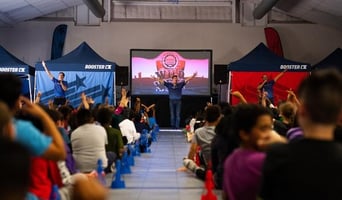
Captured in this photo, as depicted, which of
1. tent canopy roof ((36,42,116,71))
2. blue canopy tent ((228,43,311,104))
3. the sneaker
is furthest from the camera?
blue canopy tent ((228,43,311,104))

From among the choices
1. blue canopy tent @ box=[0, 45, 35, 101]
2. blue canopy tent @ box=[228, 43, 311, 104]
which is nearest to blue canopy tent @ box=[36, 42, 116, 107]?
blue canopy tent @ box=[0, 45, 35, 101]

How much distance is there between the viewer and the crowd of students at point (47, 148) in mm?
1035

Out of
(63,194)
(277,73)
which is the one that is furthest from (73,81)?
(63,194)

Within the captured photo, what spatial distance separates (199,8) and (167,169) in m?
12.6

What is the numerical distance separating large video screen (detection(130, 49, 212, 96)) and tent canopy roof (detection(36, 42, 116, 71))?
1.40 meters

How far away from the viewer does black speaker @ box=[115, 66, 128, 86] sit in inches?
677

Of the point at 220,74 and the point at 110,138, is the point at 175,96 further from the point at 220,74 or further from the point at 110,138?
the point at 110,138

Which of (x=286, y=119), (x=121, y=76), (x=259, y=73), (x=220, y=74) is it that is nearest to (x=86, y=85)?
(x=121, y=76)

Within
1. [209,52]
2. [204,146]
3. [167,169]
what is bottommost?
[167,169]

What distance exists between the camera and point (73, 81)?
1587 cm

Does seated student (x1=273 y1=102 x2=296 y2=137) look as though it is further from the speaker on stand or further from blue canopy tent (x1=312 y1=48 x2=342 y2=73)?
blue canopy tent (x1=312 y1=48 x2=342 y2=73)

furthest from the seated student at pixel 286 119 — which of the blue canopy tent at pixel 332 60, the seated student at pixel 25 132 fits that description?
the blue canopy tent at pixel 332 60

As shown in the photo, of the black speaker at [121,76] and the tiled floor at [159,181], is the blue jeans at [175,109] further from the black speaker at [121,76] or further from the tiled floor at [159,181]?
the tiled floor at [159,181]

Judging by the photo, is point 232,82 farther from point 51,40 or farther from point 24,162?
point 24,162
